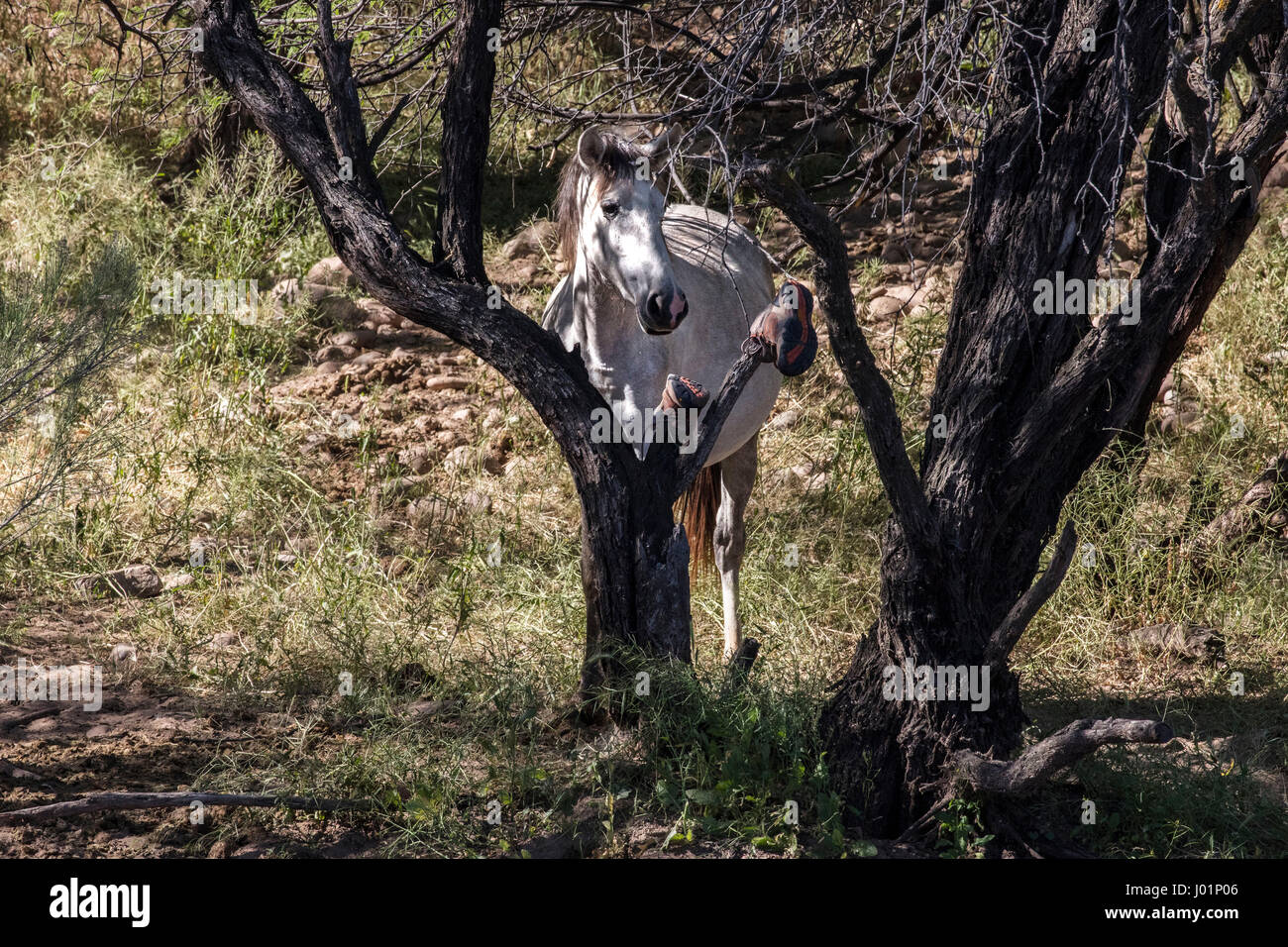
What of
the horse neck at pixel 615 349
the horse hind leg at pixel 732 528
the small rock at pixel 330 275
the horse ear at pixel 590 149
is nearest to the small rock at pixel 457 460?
the horse hind leg at pixel 732 528

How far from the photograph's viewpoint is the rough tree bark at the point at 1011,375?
3143 mm

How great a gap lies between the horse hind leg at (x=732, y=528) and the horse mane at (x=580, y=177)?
1.20 meters

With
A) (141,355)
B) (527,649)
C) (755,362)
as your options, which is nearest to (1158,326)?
(755,362)

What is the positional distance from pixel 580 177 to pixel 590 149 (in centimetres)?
25

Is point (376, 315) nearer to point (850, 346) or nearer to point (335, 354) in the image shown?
point (335, 354)

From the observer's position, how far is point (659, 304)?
12.2 feet

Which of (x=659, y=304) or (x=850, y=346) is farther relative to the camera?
(x=659, y=304)

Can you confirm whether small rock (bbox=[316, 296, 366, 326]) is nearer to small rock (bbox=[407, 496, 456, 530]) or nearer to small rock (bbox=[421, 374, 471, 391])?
small rock (bbox=[421, 374, 471, 391])

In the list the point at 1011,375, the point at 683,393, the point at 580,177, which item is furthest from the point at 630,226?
the point at 1011,375

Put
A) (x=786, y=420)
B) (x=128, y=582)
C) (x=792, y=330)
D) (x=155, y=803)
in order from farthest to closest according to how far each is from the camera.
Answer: (x=786, y=420)
(x=128, y=582)
(x=792, y=330)
(x=155, y=803)

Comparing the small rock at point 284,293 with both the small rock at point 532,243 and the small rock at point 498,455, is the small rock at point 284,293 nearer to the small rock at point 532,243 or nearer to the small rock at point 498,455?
the small rock at point 532,243

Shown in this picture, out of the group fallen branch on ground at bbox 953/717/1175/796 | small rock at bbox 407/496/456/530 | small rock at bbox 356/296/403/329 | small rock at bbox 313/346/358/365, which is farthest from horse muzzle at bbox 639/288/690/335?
small rock at bbox 356/296/403/329

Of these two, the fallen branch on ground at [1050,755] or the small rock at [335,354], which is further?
the small rock at [335,354]

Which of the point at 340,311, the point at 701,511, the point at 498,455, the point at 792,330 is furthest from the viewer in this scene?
the point at 340,311
